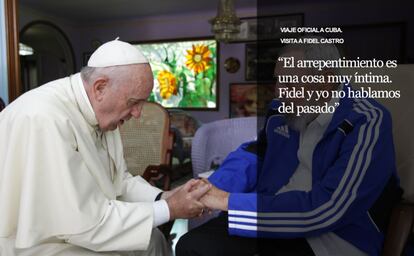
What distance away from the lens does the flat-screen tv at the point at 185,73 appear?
7.16 metres

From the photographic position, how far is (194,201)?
1.38m

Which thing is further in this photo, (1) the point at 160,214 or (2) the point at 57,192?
(1) the point at 160,214

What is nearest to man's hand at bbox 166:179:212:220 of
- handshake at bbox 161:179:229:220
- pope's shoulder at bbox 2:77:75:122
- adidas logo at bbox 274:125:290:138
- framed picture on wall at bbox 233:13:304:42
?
handshake at bbox 161:179:229:220

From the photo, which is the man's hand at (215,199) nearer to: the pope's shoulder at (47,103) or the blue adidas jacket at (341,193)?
the blue adidas jacket at (341,193)

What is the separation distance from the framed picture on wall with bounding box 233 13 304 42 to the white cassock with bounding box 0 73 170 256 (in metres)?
5.16

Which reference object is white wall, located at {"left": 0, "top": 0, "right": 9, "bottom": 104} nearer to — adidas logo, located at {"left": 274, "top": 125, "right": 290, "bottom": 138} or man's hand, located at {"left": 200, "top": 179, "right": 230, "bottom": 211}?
man's hand, located at {"left": 200, "top": 179, "right": 230, "bottom": 211}

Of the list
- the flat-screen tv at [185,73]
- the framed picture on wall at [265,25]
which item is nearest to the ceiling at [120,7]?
the framed picture on wall at [265,25]

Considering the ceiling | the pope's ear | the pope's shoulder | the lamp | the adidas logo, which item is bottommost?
the adidas logo

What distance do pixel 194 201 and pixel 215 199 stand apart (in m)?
0.08

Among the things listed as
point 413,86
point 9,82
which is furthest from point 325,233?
point 9,82

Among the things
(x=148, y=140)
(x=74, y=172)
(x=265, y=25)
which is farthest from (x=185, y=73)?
(x=74, y=172)

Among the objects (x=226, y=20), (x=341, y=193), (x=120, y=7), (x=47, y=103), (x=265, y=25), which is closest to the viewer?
(x=341, y=193)

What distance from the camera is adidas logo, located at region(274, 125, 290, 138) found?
1.52 metres

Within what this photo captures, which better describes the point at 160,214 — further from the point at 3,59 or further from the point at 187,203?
the point at 3,59
